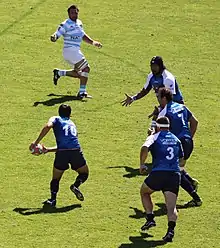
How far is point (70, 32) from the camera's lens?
755 inches

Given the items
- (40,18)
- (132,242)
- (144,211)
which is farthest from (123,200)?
(40,18)

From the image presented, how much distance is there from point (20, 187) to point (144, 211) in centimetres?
220

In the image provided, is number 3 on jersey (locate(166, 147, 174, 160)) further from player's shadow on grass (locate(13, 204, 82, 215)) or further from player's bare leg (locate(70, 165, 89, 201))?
player's shadow on grass (locate(13, 204, 82, 215))

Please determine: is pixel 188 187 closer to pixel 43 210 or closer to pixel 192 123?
pixel 192 123

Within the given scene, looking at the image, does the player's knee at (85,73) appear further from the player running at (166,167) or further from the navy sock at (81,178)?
the player running at (166,167)

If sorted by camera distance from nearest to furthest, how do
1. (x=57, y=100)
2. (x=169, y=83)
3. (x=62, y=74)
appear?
1. (x=169, y=83)
2. (x=57, y=100)
3. (x=62, y=74)

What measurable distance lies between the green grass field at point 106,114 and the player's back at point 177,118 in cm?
117

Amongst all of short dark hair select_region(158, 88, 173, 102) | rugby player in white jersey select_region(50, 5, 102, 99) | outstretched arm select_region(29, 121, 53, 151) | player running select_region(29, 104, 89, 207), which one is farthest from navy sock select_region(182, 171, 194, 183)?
rugby player in white jersey select_region(50, 5, 102, 99)

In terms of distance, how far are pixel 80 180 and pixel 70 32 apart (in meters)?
6.28

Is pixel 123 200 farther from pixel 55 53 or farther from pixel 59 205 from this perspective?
pixel 55 53

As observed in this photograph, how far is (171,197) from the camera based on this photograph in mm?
12234

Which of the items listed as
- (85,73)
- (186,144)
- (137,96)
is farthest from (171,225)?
(85,73)

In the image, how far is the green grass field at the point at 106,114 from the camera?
12758mm

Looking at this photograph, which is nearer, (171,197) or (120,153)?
(171,197)
